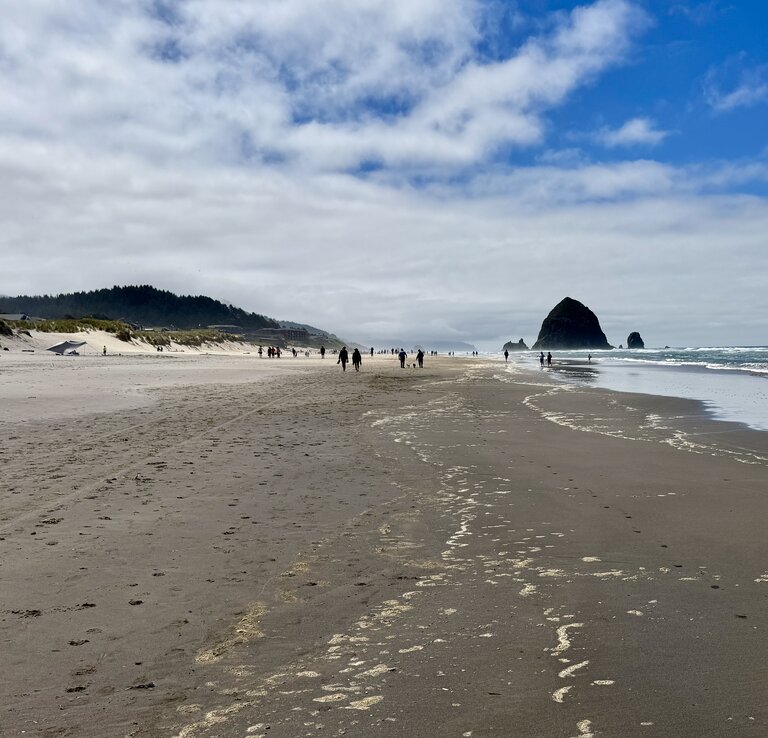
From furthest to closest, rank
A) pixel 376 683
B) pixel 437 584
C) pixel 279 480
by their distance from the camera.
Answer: pixel 279 480 < pixel 437 584 < pixel 376 683

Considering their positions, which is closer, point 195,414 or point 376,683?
point 376,683

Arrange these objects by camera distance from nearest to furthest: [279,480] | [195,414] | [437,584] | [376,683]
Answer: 1. [376,683]
2. [437,584]
3. [279,480]
4. [195,414]

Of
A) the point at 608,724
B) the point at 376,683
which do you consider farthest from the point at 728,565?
the point at 376,683

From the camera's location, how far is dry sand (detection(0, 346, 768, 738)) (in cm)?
337

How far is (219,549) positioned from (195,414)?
12.3 m

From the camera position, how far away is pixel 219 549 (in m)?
6.19

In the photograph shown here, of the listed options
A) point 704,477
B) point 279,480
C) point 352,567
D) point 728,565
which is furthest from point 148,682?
point 704,477

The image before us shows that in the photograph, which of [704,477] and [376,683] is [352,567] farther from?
[704,477]

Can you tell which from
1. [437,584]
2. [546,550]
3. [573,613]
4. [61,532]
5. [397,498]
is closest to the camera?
[573,613]

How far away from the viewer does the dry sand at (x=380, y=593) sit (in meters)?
3.37

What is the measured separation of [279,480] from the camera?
9547 mm

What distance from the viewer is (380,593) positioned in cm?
508

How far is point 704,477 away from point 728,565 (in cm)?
461

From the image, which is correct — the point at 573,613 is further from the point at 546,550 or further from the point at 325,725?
the point at 325,725
